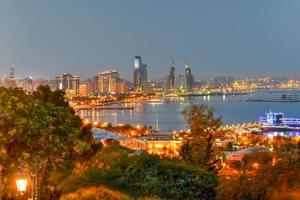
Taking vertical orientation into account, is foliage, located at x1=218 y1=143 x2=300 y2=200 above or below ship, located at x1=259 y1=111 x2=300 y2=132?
above

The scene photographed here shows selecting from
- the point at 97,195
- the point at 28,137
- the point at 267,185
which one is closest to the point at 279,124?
the point at 267,185

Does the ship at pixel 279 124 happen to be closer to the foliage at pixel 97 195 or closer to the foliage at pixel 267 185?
the foliage at pixel 267 185

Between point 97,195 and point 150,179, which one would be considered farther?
point 150,179

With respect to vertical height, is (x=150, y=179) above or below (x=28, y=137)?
below

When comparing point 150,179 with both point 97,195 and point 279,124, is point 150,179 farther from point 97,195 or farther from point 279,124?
point 279,124

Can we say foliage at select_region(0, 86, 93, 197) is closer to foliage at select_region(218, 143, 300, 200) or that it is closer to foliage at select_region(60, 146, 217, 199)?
foliage at select_region(60, 146, 217, 199)

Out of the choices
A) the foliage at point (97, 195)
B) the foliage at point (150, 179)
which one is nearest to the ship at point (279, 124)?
the foliage at point (150, 179)

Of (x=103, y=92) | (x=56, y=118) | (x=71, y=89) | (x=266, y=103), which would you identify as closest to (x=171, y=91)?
(x=103, y=92)

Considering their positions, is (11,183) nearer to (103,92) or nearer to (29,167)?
(29,167)

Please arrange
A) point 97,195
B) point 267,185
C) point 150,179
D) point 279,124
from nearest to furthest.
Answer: point 97,195 → point 267,185 → point 150,179 → point 279,124

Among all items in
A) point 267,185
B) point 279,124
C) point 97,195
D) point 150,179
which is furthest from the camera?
point 279,124

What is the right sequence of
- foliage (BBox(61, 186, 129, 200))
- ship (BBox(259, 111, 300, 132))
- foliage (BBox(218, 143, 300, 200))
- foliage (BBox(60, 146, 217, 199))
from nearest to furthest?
foliage (BBox(61, 186, 129, 200)), foliage (BBox(218, 143, 300, 200)), foliage (BBox(60, 146, 217, 199)), ship (BBox(259, 111, 300, 132))

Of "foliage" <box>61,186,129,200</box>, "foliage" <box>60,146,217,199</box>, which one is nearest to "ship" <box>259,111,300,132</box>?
"foliage" <box>60,146,217,199</box>

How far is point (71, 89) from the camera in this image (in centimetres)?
9031
